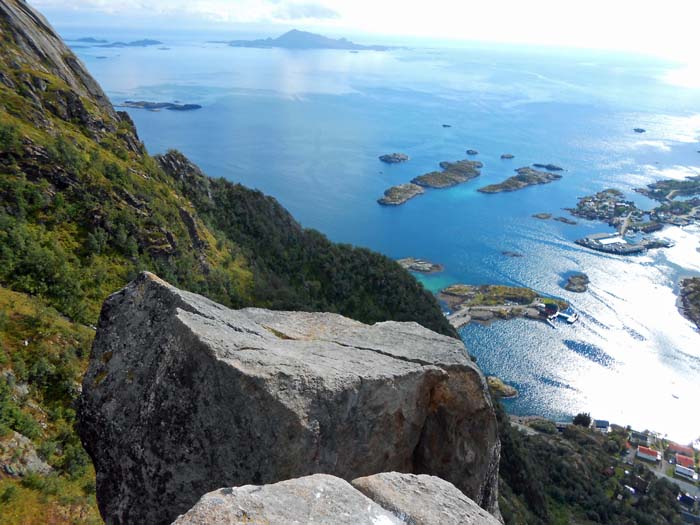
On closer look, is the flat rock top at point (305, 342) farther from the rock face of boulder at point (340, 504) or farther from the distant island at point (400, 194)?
the distant island at point (400, 194)

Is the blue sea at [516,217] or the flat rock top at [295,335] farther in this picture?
the blue sea at [516,217]

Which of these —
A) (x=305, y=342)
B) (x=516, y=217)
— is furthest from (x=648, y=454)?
(x=516, y=217)

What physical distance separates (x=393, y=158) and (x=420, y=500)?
137m

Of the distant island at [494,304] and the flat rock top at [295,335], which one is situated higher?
the flat rock top at [295,335]

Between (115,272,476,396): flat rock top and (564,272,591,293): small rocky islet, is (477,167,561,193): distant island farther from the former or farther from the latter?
(115,272,476,396): flat rock top

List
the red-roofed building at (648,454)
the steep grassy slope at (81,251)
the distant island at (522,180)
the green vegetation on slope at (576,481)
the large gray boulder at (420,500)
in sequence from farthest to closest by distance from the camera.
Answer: the distant island at (522,180) → the red-roofed building at (648,454) → the green vegetation on slope at (576,481) → the steep grassy slope at (81,251) → the large gray boulder at (420,500)

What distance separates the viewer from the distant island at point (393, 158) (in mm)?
137375

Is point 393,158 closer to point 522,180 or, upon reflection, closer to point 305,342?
point 522,180

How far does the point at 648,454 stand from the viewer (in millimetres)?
50500

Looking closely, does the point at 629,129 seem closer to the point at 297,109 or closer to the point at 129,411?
the point at 297,109

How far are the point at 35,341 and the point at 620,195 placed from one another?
455 feet

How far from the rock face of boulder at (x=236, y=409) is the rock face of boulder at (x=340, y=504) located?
1.28m

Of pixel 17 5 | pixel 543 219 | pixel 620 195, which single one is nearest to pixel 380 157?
pixel 543 219

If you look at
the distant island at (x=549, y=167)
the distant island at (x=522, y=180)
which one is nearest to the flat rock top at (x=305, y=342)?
the distant island at (x=522, y=180)
